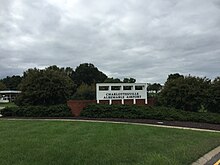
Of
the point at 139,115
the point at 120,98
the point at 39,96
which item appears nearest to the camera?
the point at 139,115

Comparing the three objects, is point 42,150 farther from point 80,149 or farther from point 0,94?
point 0,94

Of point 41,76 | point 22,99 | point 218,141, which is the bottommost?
point 218,141

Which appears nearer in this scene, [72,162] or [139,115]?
[72,162]

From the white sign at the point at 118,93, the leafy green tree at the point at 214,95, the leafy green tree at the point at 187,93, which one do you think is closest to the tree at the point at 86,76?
the white sign at the point at 118,93

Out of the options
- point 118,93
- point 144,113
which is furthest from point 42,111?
point 144,113

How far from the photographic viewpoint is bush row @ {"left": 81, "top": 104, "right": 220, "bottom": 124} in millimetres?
22828

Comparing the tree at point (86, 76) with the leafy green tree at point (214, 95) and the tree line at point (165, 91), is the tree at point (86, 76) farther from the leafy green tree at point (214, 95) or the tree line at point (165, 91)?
the leafy green tree at point (214, 95)

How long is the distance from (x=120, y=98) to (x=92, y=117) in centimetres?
377

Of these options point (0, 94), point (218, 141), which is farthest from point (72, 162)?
point (0, 94)

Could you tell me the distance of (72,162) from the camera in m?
8.44

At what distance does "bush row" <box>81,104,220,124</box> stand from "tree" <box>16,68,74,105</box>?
17.3 ft

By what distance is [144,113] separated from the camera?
966 inches

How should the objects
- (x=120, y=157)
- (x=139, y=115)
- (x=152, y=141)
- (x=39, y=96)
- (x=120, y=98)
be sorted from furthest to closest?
(x=39, y=96) < (x=120, y=98) < (x=139, y=115) < (x=152, y=141) < (x=120, y=157)

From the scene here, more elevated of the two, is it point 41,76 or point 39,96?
point 41,76
